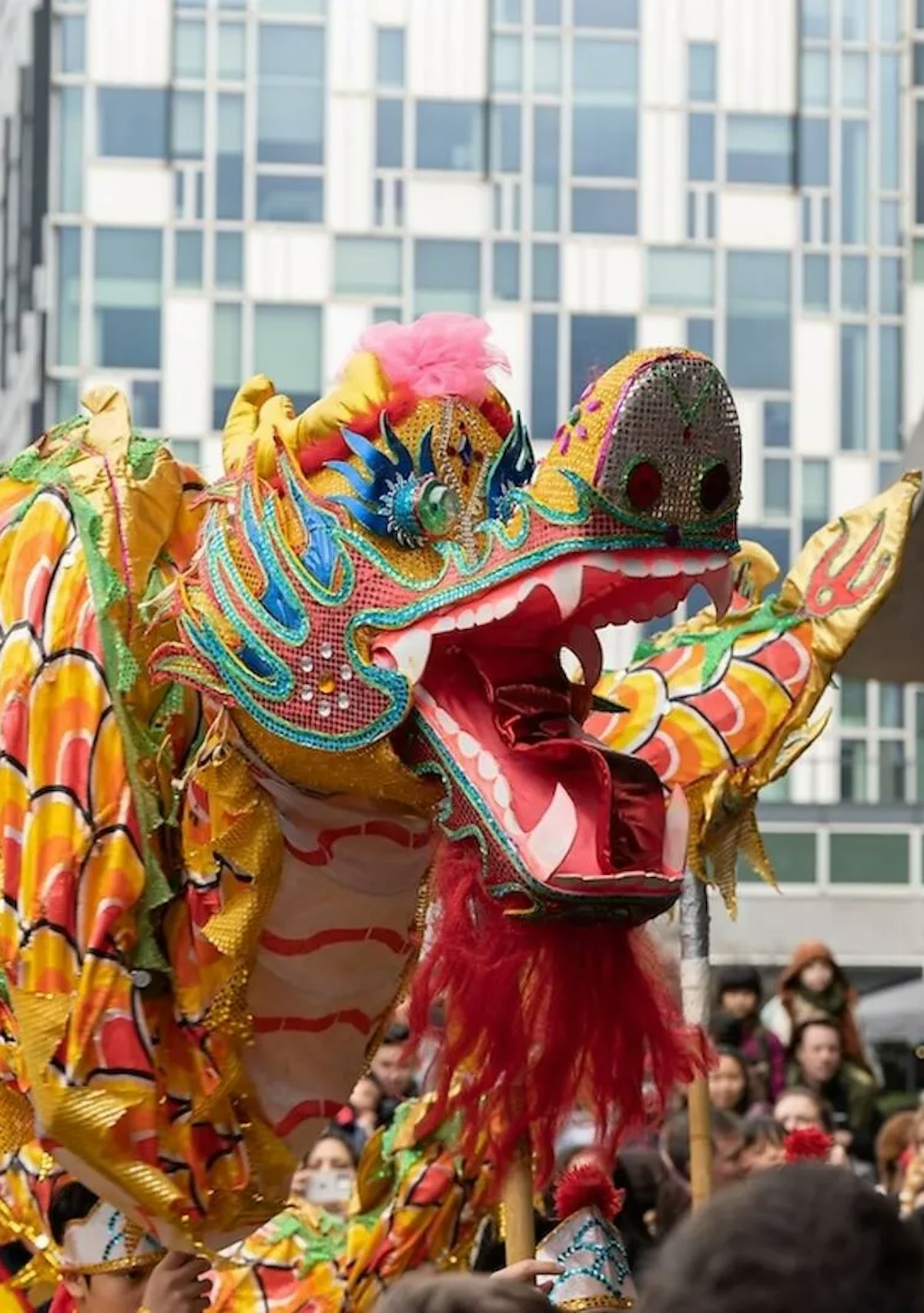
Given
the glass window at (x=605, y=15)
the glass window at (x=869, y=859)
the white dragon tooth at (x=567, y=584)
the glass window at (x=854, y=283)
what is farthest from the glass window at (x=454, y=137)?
the white dragon tooth at (x=567, y=584)

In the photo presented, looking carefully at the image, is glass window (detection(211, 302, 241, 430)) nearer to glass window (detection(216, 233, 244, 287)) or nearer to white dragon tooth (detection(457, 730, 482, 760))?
glass window (detection(216, 233, 244, 287))

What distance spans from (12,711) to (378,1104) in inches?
154

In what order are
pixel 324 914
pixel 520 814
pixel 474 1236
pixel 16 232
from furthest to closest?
pixel 16 232
pixel 474 1236
pixel 324 914
pixel 520 814

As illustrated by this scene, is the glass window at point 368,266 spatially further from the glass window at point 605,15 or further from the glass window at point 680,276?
the glass window at point 605,15

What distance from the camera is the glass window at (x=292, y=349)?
2645 cm

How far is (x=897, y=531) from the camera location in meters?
4.76

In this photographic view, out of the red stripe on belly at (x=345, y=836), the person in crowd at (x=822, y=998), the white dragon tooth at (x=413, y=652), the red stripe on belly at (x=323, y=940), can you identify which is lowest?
the person in crowd at (x=822, y=998)

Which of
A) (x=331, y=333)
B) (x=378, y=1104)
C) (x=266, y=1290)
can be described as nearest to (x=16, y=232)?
(x=331, y=333)

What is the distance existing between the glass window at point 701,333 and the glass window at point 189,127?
15.5 ft

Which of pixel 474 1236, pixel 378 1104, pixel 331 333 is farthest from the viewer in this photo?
pixel 331 333

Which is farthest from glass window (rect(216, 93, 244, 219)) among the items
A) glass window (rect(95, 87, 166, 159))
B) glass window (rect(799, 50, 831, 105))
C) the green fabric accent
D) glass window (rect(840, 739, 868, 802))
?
the green fabric accent

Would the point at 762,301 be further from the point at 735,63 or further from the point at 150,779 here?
the point at 150,779

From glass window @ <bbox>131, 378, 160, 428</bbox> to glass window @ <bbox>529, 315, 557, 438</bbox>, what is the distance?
3283mm

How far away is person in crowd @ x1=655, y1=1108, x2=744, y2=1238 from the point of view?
21.2 ft
